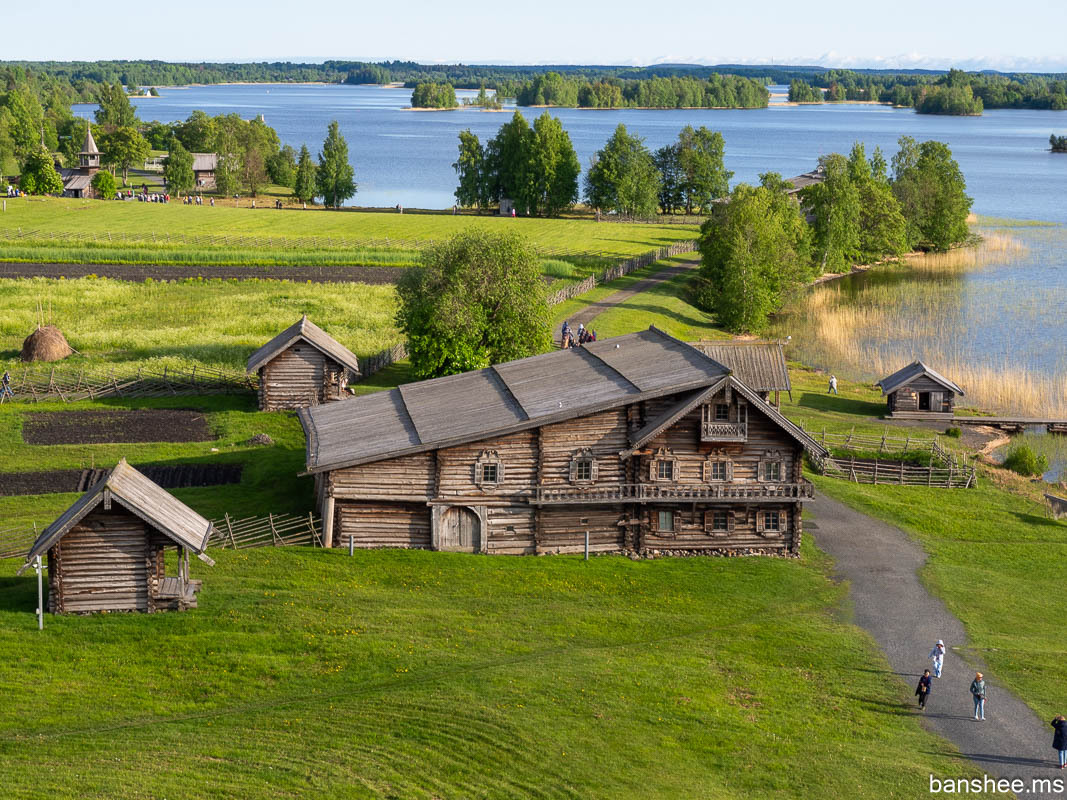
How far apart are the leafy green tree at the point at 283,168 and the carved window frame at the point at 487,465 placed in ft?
441

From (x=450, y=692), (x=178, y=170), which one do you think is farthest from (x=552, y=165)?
(x=450, y=692)

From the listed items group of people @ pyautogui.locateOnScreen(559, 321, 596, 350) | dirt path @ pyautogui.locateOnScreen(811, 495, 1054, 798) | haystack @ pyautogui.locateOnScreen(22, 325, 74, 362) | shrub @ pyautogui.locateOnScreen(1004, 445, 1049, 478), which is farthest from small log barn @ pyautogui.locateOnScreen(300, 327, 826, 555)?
haystack @ pyautogui.locateOnScreen(22, 325, 74, 362)

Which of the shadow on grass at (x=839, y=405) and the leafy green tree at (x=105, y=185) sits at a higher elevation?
the leafy green tree at (x=105, y=185)

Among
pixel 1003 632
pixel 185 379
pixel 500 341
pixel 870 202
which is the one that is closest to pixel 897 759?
pixel 1003 632

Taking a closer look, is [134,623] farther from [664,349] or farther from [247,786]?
[664,349]

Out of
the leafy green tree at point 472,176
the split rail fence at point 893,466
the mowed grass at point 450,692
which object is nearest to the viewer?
the mowed grass at point 450,692

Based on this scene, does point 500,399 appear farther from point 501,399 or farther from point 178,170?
point 178,170

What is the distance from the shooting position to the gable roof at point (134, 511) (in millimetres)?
33719

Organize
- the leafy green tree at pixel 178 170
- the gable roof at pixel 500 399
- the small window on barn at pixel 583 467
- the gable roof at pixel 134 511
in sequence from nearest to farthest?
the gable roof at pixel 134 511 < the gable roof at pixel 500 399 < the small window on barn at pixel 583 467 < the leafy green tree at pixel 178 170

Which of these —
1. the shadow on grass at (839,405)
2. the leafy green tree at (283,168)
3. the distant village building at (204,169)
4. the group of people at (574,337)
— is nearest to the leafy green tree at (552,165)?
the leafy green tree at (283,168)

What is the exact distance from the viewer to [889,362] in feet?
268

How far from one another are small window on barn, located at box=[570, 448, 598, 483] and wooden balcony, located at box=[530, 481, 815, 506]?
33 cm

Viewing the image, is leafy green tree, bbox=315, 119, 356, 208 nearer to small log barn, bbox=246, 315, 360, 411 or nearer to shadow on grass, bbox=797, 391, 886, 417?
shadow on grass, bbox=797, 391, 886, 417

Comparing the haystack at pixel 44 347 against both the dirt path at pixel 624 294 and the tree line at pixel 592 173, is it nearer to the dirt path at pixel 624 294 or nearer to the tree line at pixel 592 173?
the dirt path at pixel 624 294
